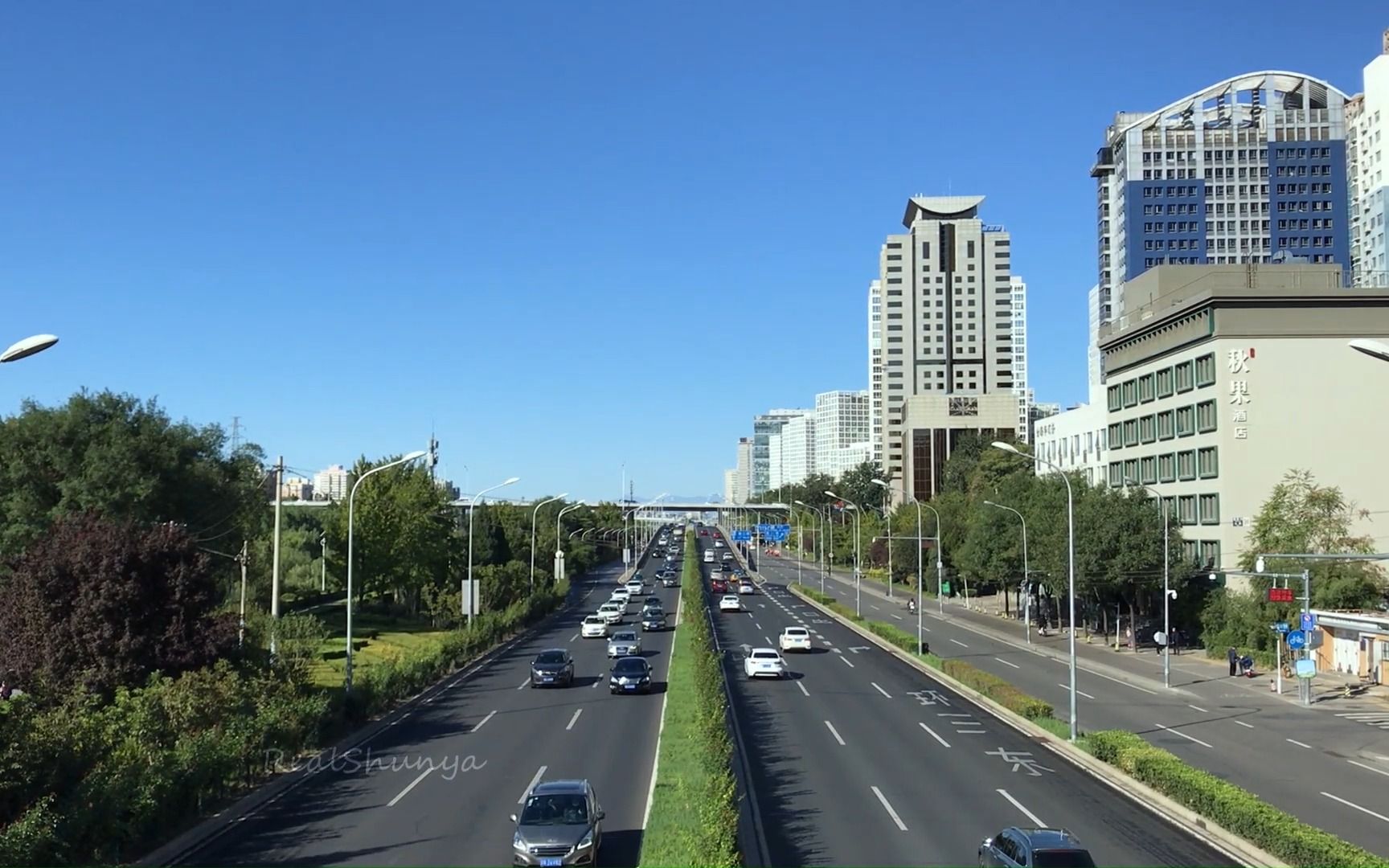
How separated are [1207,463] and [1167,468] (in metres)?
5.30

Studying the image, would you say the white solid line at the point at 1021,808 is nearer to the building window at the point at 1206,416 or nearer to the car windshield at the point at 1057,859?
the car windshield at the point at 1057,859

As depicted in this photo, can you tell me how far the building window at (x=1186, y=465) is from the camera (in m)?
60.2

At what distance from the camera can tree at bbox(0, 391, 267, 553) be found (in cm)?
4841

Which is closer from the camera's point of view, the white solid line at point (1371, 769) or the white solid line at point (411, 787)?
the white solid line at point (411, 787)

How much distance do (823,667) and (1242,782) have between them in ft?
77.8

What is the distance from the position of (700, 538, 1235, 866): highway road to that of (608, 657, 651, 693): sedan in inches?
131

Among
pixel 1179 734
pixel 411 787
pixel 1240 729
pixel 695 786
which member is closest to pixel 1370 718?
pixel 1240 729

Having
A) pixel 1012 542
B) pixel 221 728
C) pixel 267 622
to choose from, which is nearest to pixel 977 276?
pixel 1012 542

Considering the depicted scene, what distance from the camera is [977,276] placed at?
19450 cm

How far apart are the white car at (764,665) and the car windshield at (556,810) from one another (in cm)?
2621

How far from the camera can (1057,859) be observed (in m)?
15.2

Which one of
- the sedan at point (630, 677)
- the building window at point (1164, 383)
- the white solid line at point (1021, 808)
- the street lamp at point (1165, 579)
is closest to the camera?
the white solid line at point (1021, 808)

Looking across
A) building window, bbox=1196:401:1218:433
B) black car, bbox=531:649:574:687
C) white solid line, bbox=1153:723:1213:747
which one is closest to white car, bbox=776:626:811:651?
black car, bbox=531:649:574:687

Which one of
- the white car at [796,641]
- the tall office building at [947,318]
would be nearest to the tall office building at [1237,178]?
the tall office building at [947,318]
